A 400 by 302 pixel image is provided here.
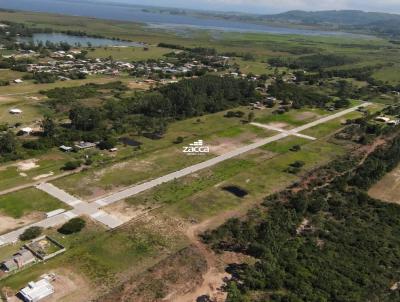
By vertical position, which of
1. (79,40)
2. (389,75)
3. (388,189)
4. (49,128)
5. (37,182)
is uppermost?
(49,128)

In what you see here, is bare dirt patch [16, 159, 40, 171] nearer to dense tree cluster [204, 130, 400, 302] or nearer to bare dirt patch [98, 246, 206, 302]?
bare dirt patch [98, 246, 206, 302]

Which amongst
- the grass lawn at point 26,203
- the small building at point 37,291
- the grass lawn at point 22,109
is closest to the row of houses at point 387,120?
the grass lawn at point 22,109

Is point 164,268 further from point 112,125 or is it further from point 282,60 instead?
point 282,60

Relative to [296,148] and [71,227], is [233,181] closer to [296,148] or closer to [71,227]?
[296,148]

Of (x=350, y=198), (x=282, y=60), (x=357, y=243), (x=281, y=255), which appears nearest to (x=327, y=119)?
(x=350, y=198)

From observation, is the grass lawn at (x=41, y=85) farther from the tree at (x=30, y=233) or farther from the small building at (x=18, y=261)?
the small building at (x=18, y=261)

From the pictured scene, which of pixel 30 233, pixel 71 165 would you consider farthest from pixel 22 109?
pixel 30 233

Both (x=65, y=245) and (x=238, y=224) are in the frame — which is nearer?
(x=65, y=245)
